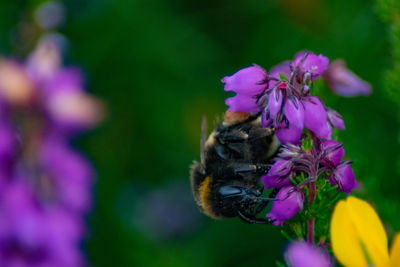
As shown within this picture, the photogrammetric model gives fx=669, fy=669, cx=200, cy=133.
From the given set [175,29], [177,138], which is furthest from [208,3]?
[177,138]

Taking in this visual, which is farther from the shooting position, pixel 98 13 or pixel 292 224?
pixel 98 13

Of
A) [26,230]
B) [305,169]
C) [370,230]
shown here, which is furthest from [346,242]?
[26,230]

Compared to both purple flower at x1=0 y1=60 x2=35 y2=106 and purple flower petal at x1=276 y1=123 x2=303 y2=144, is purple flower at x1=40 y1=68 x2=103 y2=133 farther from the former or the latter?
purple flower petal at x1=276 y1=123 x2=303 y2=144

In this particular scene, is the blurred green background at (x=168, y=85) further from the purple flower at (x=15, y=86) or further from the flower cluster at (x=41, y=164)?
the purple flower at (x=15, y=86)

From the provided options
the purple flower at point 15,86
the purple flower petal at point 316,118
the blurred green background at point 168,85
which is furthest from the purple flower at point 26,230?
the purple flower petal at point 316,118

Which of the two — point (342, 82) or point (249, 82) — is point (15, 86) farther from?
point (249, 82)

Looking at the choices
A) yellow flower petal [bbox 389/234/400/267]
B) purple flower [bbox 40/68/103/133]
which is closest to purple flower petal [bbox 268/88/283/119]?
yellow flower petal [bbox 389/234/400/267]

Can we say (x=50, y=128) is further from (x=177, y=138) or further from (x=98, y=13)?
(x=98, y=13)
